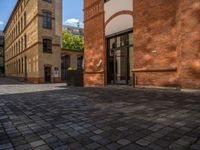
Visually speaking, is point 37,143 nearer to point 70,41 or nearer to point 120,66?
point 120,66

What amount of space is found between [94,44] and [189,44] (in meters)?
8.06

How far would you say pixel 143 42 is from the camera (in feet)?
34.1

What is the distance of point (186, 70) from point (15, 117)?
7.17m

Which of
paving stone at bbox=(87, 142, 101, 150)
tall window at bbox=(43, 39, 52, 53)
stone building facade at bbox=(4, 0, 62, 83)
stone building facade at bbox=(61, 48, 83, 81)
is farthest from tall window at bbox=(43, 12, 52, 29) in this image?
paving stone at bbox=(87, 142, 101, 150)

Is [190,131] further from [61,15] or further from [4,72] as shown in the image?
[4,72]

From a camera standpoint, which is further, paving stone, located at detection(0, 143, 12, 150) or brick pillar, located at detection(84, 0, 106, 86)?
brick pillar, located at detection(84, 0, 106, 86)

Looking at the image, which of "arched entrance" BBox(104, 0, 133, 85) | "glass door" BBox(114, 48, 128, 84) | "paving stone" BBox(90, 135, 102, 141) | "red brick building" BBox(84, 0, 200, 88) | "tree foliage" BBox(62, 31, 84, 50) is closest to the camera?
"paving stone" BBox(90, 135, 102, 141)

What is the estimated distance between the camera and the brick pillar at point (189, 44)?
789 cm

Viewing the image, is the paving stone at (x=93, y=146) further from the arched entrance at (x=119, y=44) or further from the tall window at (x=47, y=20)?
the tall window at (x=47, y=20)

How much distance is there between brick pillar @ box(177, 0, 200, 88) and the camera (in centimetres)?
789

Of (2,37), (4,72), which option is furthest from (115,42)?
(2,37)

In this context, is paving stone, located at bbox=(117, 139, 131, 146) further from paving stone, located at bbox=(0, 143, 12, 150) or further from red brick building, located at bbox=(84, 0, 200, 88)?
red brick building, located at bbox=(84, 0, 200, 88)

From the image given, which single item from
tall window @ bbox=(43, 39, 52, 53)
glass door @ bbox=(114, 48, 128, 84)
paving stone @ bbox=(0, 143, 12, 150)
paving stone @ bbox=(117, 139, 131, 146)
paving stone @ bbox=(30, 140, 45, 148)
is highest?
tall window @ bbox=(43, 39, 52, 53)

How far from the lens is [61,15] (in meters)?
26.6
